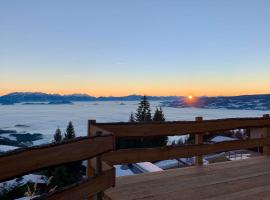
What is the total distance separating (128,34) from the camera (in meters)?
27.4

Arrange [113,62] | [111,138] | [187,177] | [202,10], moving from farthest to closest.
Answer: [113,62] < [202,10] < [187,177] < [111,138]

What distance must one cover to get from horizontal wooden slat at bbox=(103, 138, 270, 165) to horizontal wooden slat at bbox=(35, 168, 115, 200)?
4.00ft

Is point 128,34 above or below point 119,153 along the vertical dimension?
above

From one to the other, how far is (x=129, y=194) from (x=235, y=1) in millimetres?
13518

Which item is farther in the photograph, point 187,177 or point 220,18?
point 220,18

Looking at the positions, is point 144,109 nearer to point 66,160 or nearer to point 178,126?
point 178,126

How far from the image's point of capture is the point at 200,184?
486cm

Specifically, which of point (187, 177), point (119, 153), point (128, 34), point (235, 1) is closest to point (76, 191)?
point (119, 153)

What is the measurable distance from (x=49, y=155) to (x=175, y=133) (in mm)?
3113

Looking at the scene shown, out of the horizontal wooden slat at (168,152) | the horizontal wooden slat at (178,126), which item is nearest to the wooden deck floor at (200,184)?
the horizontal wooden slat at (168,152)

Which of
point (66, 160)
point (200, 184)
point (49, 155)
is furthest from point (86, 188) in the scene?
point (200, 184)

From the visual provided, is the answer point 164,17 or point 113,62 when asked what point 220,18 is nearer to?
point 164,17

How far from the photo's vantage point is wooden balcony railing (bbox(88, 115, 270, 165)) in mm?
4723

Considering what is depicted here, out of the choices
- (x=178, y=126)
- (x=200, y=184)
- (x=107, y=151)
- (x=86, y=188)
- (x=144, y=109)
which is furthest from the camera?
(x=144, y=109)
